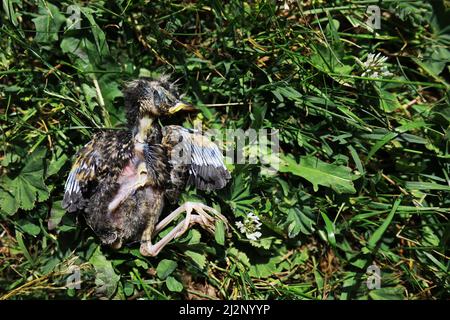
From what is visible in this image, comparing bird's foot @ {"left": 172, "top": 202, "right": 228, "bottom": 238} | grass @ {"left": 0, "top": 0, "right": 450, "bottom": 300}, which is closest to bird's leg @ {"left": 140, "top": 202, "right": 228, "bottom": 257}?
bird's foot @ {"left": 172, "top": 202, "right": 228, "bottom": 238}

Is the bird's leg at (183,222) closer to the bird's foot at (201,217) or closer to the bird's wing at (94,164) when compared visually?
the bird's foot at (201,217)

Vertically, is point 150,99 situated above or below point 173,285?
above

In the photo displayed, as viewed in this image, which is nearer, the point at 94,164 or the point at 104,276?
the point at 94,164

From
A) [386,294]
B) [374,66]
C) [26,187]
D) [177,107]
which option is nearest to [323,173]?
[374,66]

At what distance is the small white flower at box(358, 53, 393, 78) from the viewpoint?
123 inches

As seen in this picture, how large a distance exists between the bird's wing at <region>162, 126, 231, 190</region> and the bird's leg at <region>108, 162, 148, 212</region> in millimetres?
162

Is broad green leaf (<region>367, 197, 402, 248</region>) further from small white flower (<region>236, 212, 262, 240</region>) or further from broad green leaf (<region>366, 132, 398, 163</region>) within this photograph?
small white flower (<region>236, 212, 262, 240</region>)

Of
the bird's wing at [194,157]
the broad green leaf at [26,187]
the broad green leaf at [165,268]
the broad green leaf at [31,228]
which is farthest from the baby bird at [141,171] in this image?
the broad green leaf at [31,228]

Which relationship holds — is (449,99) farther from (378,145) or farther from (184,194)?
(184,194)

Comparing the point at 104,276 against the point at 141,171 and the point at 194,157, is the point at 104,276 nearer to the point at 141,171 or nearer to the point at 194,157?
Result: the point at 141,171

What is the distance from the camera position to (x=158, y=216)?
2.98 meters

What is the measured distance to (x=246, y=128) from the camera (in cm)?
323

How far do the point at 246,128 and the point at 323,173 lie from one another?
521 millimetres
